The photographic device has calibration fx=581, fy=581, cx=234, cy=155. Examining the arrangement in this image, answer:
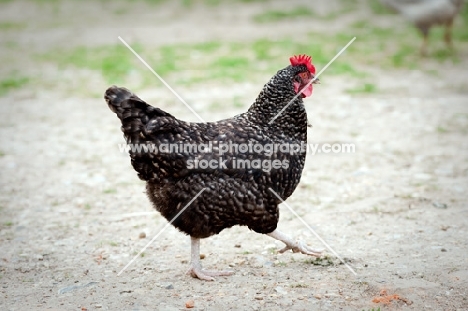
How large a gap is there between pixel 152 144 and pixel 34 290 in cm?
134

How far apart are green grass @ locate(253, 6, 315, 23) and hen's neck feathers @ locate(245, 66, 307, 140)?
10.8 metres

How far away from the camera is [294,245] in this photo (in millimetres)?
4508

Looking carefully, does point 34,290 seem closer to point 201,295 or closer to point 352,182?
point 201,295

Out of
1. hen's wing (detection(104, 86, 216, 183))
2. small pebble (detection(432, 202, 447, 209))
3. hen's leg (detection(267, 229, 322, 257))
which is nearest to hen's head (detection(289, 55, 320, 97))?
hen's wing (detection(104, 86, 216, 183))

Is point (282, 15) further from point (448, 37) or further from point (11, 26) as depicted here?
point (11, 26)

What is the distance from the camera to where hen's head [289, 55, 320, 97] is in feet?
14.7

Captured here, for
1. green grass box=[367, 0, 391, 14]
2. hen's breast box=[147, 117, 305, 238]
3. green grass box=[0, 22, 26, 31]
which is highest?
hen's breast box=[147, 117, 305, 238]

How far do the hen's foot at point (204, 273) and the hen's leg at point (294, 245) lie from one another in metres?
0.45

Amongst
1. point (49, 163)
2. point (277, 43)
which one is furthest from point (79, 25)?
point (49, 163)

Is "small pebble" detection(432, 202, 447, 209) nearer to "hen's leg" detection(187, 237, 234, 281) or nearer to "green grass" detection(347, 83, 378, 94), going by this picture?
"hen's leg" detection(187, 237, 234, 281)

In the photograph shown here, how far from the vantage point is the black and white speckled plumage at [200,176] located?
406 centimetres

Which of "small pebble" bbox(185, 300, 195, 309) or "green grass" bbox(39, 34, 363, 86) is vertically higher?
"small pebble" bbox(185, 300, 195, 309)

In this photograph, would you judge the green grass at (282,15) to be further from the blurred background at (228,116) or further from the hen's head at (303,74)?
the hen's head at (303,74)

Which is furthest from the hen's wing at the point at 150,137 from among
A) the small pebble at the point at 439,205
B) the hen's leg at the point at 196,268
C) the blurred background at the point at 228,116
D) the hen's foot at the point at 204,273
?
the small pebble at the point at 439,205
